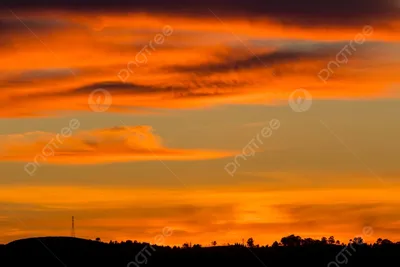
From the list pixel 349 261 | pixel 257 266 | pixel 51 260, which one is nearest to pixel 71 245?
pixel 51 260

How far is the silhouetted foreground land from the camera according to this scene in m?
155

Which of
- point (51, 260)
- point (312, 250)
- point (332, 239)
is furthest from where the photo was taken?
point (332, 239)

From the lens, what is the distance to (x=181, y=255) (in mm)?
169000

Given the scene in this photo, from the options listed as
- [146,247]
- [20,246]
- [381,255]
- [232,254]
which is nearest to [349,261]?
[381,255]

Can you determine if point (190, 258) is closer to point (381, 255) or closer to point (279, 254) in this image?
point (279, 254)

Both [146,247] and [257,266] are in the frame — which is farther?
[146,247]

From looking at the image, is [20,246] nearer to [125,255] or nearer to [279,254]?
[125,255]

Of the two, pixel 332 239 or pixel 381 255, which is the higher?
pixel 332 239

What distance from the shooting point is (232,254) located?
543 ft

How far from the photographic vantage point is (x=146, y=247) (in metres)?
168

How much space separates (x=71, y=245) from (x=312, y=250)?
109 feet

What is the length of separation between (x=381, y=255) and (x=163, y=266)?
28.9 meters

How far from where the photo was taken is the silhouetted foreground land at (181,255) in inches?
6097

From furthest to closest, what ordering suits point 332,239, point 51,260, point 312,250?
point 332,239
point 312,250
point 51,260
